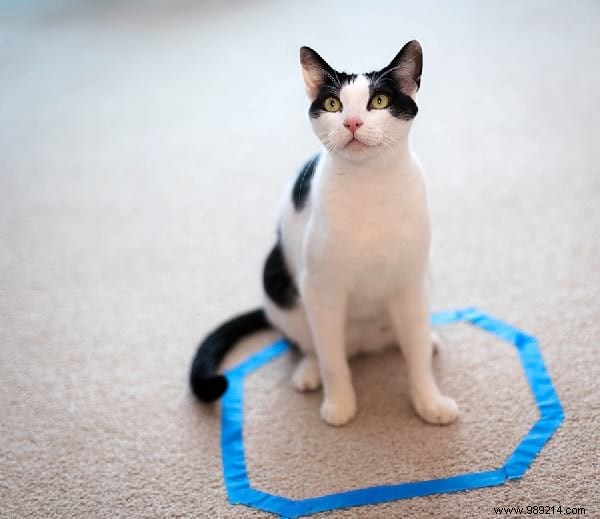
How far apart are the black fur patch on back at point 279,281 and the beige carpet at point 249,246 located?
193 millimetres

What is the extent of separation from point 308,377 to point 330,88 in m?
0.65

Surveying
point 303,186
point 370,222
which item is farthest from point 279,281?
point 370,222

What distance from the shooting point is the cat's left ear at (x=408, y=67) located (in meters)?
1.06

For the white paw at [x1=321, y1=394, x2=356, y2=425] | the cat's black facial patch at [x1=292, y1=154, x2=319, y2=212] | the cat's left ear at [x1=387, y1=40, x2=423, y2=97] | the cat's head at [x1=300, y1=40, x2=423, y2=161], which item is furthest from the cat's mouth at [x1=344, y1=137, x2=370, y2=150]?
the white paw at [x1=321, y1=394, x2=356, y2=425]

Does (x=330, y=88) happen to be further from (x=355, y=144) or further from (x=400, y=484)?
(x=400, y=484)

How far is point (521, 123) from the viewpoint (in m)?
2.26

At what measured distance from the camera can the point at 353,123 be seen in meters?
1.05

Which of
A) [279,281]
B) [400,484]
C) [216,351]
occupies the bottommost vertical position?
[400,484]

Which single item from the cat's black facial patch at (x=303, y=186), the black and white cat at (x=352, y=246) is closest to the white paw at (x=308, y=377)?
the black and white cat at (x=352, y=246)

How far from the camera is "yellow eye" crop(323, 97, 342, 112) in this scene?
1.09 metres

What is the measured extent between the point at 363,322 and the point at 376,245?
283mm

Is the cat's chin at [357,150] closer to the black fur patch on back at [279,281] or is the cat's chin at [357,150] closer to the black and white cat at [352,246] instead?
the black and white cat at [352,246]

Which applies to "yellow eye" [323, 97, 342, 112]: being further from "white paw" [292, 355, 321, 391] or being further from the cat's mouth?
"white paw" [292, 355, 321, 391]

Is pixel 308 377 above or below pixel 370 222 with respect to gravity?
below
